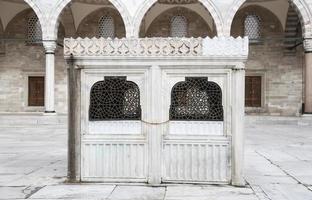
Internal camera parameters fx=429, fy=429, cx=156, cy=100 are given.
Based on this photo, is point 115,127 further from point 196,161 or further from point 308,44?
point 308,44

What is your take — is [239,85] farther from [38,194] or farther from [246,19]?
[246,19]

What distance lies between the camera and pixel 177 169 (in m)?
4.76

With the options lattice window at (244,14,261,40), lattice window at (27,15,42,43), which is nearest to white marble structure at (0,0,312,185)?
lattice window at (244,14,261,40)

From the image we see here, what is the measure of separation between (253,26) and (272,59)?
6.50 ft

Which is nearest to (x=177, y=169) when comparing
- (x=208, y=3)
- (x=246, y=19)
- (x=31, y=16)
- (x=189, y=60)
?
(x=189, y=60)

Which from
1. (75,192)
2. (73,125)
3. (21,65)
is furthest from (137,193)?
(21,65)

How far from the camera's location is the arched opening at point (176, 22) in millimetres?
22688

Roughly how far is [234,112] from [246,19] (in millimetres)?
18532

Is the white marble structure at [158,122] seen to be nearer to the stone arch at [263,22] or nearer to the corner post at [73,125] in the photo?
the corner post at [73,125]

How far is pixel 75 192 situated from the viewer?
432 cm

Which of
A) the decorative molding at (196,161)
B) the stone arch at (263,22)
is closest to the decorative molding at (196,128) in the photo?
the decorative molding at (196,161)

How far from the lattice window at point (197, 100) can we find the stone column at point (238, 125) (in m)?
0.18

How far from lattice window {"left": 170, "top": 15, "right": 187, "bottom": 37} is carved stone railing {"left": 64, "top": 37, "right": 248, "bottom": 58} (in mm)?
18425

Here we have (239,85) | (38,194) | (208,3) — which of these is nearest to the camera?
(38,194)
